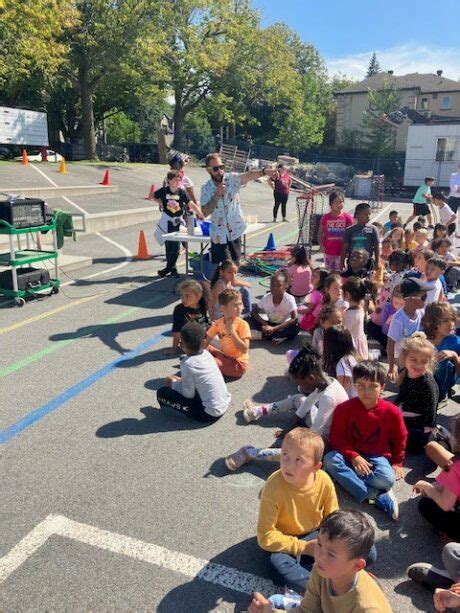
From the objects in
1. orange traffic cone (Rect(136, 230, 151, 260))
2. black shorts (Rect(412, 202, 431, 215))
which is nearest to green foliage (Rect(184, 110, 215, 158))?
black shorts (Rect(412, 202, 431, 215))

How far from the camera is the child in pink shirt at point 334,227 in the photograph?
814 centimetres

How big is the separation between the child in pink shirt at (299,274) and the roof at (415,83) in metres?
52.7

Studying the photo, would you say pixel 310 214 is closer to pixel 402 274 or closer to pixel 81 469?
pixel 402 274

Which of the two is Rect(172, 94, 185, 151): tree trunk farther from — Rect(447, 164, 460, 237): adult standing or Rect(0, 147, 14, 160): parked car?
Rect(447, 164, 460, 237): adult standing

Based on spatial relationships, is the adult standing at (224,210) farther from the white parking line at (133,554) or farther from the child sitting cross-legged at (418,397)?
the white parking line at (133,554)

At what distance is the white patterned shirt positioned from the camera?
738 centimetres

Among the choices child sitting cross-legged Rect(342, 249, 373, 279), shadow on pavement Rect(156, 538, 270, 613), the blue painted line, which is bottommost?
shadow on pavement Rect(156, 538, 270, 613)

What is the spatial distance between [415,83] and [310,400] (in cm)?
6247

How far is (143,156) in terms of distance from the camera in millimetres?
40031

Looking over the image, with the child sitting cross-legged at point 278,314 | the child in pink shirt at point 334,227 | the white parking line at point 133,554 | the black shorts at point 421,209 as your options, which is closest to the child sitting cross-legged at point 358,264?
the child in pink shirt at point 334,227

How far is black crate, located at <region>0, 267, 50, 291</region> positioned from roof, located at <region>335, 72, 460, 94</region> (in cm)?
5406

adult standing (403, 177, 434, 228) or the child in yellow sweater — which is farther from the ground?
adult standing (403, 177, 434, 228)

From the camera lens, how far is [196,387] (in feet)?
14.7

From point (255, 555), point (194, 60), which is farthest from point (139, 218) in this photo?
point (194, 60)
